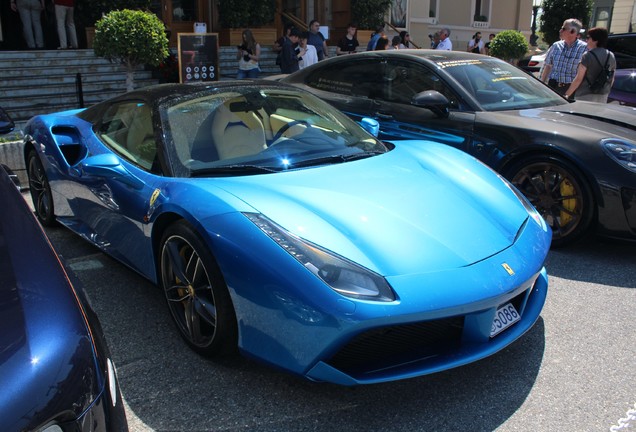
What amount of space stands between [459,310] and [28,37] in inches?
456

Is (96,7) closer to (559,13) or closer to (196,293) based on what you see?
(196,293)

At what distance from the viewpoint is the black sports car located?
394 cm

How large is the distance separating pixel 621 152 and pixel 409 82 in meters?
1.94

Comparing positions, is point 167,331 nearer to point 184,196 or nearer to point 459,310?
point 184,196

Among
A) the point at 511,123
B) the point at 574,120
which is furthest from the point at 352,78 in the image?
the point at 574,120

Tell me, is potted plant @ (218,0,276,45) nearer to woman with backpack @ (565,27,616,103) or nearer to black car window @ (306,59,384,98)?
black car window @ (306,59,384,98)

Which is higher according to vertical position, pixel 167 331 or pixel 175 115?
pixel 175 115

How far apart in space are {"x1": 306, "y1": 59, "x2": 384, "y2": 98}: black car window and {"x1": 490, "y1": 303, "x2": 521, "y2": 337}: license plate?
331 cm

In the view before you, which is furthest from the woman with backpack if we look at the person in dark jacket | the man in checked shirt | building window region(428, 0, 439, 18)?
building window region(428, 0, 439, 18)

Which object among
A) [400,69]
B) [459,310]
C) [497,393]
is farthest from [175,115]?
[400,69]

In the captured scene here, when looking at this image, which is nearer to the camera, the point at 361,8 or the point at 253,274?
the point at 253,274

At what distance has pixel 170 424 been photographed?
7.44ft

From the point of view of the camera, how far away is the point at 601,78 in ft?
20.9

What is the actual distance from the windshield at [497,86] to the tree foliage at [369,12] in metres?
11.6
